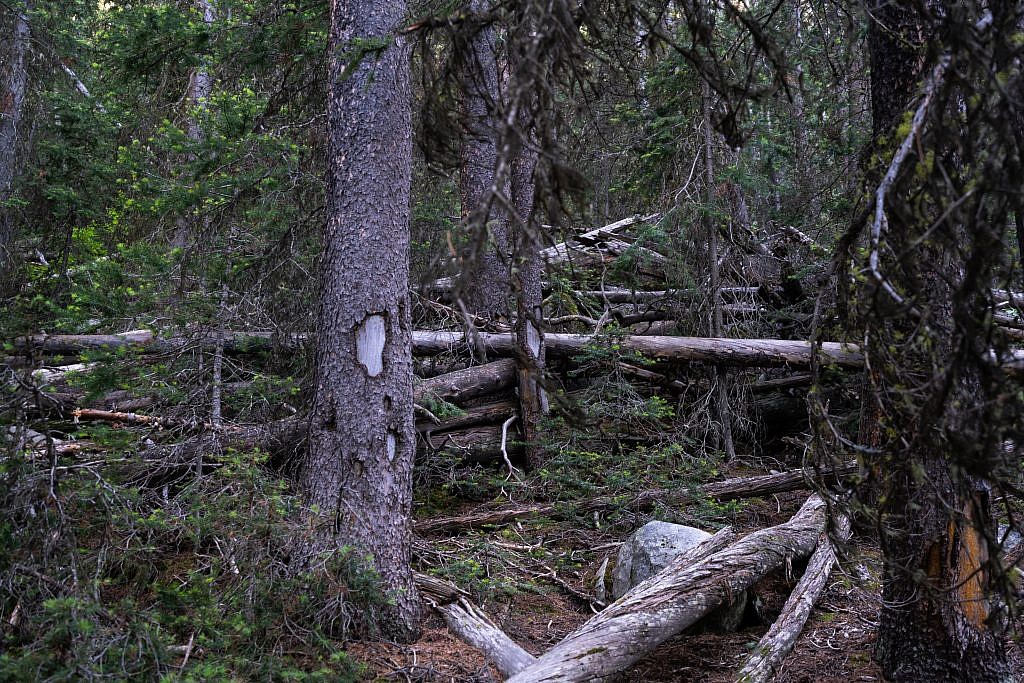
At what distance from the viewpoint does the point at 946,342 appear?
3850 mm

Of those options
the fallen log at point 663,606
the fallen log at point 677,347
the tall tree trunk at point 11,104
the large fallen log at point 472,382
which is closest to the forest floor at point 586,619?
the fallen log at point 663,606

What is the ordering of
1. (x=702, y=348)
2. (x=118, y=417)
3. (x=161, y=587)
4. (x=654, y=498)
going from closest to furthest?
(x=161, y=587)
(x=118, y=417)
(x=654, y=498)
(x=702, y=348)

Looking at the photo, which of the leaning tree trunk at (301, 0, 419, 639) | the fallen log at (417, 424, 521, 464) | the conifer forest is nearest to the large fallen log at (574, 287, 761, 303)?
the conifer forest

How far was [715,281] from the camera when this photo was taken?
987 cm

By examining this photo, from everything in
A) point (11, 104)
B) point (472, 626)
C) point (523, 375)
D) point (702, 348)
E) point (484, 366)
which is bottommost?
point (472, 626)

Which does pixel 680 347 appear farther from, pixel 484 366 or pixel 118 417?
pixel 118 417

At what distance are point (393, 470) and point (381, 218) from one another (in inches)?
73.2

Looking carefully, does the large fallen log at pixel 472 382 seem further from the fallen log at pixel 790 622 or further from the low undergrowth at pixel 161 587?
the fallen log at pixel 790 622

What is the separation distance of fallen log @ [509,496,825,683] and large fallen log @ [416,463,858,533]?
1358 mm

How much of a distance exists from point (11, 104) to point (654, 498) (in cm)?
1252

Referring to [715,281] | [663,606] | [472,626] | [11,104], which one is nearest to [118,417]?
[472,626]

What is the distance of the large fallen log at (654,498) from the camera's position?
7.78 meters

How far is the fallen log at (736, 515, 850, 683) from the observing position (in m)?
4.73

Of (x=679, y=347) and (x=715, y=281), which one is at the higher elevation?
(x=715, y=281)
